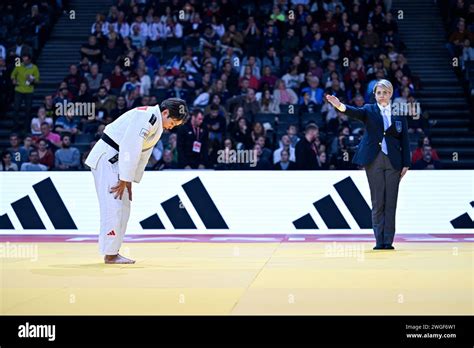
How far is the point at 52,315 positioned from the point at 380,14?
1581 cm

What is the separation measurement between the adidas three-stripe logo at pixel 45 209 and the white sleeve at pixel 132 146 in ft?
17.8

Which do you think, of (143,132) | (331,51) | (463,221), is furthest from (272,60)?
(143,132)

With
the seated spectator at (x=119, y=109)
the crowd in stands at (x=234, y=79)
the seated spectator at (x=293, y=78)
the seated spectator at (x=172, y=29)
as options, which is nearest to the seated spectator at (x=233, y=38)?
the crowd in stands at (x=234, y=79)

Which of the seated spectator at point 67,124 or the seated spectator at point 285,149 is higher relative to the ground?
the seated spectator at point 67,124

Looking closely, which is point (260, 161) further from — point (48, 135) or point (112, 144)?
point (112, 144)

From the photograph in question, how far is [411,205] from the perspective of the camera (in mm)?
13508

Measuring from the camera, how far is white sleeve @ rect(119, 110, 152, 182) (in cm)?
834

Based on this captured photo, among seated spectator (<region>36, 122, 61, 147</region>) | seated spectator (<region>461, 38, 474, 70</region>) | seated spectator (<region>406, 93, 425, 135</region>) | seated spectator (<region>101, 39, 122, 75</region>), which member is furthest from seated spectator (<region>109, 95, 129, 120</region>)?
seated spectator (<region>461, 38, 474, 70</region>)

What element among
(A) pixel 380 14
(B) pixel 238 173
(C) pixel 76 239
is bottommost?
(C) pixel 76 239

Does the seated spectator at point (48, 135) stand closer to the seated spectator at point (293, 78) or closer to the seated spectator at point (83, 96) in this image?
the seated spectator at point (83, 96)

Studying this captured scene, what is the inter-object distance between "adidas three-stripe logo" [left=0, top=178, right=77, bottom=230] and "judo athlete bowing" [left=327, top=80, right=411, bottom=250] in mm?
5156

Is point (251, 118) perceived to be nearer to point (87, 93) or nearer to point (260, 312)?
point (87, 93)

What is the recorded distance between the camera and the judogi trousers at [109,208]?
27.8 feet
